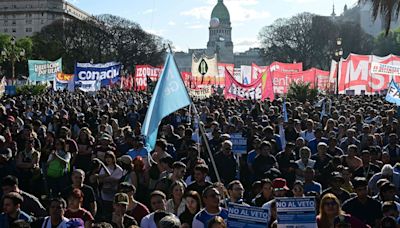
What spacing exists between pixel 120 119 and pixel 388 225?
12.4 metres

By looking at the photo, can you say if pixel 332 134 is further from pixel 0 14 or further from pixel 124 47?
pixel 0 14

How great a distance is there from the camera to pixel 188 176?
31.4 feet

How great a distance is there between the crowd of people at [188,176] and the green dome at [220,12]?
160 meters

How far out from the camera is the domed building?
17138cm

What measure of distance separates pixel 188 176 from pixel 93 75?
21458mm

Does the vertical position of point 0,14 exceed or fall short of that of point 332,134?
it exceeds it

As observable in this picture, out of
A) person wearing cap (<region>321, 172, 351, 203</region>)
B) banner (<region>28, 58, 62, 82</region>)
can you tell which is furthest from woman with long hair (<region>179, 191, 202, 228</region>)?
banner (<region>28, 58, 62, 82</region>)

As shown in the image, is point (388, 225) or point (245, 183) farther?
point (245, 183)

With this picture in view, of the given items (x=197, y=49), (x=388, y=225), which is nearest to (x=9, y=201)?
(x=388, y=225)

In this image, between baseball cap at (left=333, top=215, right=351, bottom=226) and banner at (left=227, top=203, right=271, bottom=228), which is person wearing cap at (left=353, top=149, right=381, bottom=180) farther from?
banner at (left=227, top=203, right=271, bottom=228)

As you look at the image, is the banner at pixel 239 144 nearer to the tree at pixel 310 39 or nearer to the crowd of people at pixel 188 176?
the crowd of people at pixel 188 176

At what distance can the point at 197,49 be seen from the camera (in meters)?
178

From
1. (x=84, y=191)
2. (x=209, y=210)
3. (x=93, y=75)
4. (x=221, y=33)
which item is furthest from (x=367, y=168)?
(x=221, y=33)

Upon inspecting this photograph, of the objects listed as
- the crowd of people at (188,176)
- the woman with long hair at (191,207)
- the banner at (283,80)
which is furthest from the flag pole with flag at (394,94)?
the banner at (283,80)
